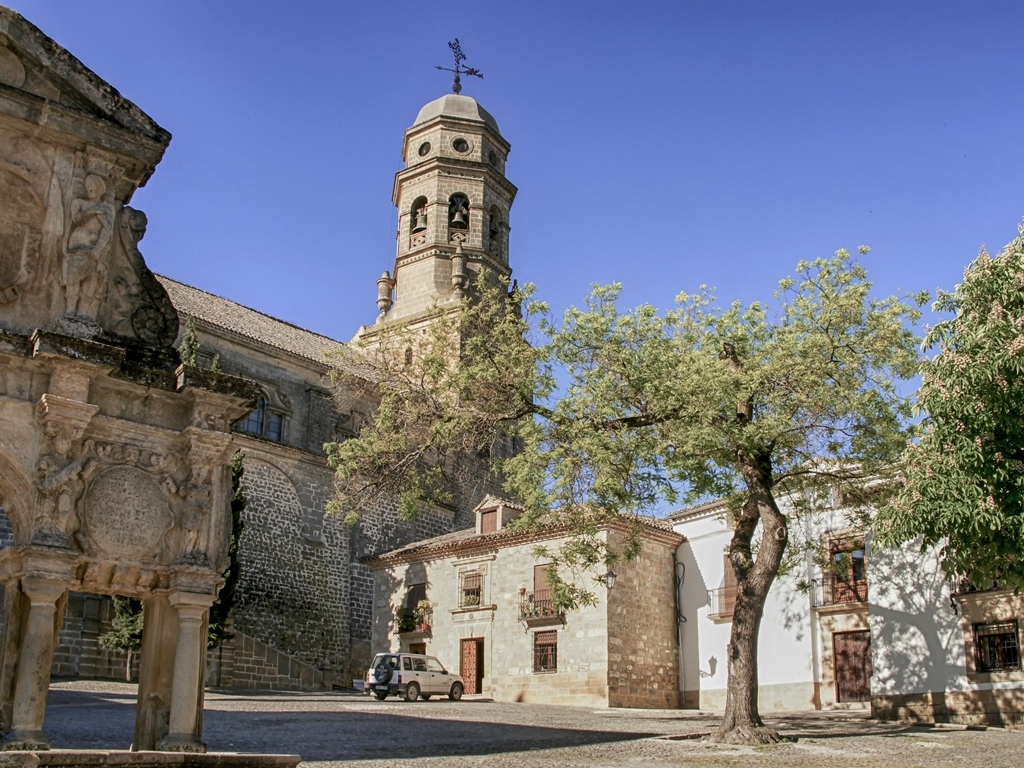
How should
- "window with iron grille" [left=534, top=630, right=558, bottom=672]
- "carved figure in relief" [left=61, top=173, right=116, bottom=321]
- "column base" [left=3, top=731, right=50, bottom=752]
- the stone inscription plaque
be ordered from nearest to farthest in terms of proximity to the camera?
"column base" [left=3, top=731, right=50, bottom=752]
the stone inscription plaque
"carved figure in relief" [left=61, top=173, right=116, bottom=321]
"window with iron grille" [left=534, top=630, right=558, bottom=672]

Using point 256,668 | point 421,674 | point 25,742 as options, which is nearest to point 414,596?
point 256,668

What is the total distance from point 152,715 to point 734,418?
10.5 metres

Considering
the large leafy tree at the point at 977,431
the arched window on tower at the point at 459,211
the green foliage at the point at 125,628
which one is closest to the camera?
the large leafy tree at the point at 977,431

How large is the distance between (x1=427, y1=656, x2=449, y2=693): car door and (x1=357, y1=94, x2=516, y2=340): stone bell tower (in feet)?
52.9

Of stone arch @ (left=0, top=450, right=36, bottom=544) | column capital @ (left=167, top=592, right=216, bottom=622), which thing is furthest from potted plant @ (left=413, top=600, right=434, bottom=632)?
stone arch @ (left=0, top=450, right=36, bottom=544)

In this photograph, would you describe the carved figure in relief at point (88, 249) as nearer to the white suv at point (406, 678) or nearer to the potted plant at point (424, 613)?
the white suv at point (406, 678)

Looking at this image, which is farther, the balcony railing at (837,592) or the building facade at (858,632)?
the balcony railing at (837,592)

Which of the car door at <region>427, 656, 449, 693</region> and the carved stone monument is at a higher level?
the carved stone monument

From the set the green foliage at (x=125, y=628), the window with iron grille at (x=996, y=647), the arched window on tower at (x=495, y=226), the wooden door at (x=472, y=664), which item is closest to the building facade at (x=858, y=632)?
the window with iron grille at (x=996, y=647)

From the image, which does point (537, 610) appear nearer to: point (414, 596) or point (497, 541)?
point (497, 541)

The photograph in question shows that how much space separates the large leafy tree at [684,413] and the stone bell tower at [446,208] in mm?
21876

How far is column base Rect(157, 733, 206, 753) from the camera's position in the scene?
8.77 metres

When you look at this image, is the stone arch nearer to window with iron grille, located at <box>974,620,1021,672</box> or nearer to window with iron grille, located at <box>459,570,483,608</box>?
window with iron grille, located at <box>974,620,1021,672</box>

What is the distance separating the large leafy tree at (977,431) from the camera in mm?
11336
